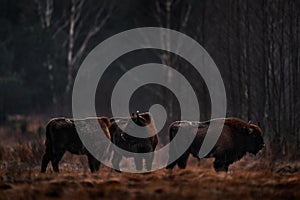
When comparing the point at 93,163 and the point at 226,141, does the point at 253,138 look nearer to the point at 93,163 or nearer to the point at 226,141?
the point at 226,141

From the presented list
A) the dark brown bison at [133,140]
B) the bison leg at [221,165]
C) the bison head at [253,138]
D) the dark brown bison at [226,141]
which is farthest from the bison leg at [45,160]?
the bison head at [253,138]

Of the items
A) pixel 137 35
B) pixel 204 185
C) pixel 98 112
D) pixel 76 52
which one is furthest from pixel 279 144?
pixel 76 52

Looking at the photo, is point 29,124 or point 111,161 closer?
point 111,161

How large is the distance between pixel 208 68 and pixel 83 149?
10783 millimetres

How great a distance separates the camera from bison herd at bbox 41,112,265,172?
1405cm

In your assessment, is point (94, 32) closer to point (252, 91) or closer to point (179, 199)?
point (252, 91)

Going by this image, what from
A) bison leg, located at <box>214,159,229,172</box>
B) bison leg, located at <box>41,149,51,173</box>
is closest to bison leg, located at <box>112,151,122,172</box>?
bison leg, located at <box>41,149,51,173</box>

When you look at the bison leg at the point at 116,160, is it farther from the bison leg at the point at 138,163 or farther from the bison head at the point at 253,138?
the bison head at the point at 253,138

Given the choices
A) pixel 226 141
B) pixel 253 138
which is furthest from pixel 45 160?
pixel 253 138

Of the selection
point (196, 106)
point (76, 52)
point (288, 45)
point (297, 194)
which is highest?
point (76, 52)

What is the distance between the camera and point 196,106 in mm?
24797

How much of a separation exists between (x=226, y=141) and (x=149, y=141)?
71.7 inches

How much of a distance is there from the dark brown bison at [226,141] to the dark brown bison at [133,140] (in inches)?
25.3

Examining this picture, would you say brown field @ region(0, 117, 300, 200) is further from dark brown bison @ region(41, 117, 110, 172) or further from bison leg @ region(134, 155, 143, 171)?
bison leg @ region(134, 155, 143, 171)
